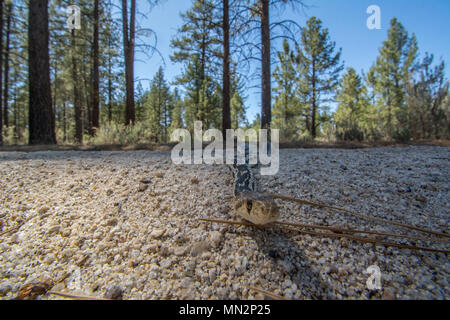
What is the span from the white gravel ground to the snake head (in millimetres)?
135

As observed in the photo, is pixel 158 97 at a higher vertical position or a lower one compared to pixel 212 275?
higher

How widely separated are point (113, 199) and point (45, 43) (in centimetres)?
585

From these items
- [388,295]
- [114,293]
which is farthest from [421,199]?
[114,293]

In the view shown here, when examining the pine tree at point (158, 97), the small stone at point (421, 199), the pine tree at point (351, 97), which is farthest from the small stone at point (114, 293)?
the pine tree at point (158, 97)

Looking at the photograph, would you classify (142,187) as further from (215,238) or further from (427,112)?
(427,112)

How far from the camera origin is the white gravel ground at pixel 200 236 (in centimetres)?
98

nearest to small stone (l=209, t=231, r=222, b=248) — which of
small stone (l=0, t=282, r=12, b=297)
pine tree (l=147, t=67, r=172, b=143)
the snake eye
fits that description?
the snake eye

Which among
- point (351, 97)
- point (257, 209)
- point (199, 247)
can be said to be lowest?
point (199, 247)

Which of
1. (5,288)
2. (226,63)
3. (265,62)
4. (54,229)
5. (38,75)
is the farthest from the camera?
(226,63)

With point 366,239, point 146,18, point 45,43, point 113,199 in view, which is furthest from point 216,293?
point 146,18

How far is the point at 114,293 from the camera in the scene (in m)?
0.94

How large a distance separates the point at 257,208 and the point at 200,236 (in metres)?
0.46

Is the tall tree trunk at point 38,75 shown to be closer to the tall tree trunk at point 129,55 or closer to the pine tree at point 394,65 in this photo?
the tall tree trunk at point 129,55

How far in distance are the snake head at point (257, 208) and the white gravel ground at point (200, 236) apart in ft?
0.44
